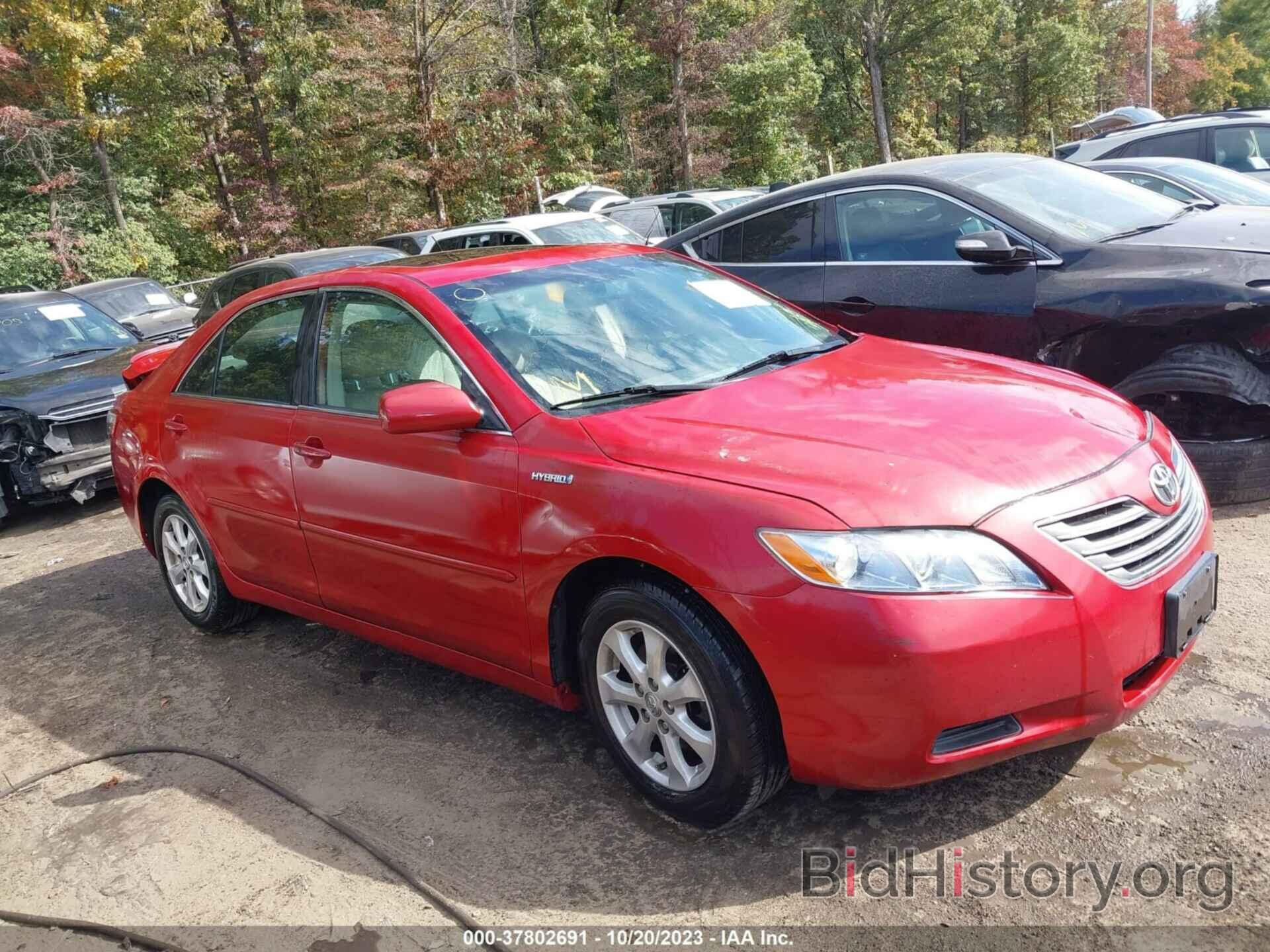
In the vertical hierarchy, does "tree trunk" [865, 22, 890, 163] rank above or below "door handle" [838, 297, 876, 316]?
above

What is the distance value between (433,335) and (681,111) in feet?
92.5

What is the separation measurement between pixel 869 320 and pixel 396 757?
3552 millimetres

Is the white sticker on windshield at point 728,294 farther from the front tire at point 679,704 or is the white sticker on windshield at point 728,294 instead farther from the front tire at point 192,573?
the front tire at point 192,573

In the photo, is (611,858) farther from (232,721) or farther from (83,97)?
(83,97)

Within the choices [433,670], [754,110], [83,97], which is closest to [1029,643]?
[433,670]

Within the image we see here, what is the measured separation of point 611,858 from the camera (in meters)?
2.93

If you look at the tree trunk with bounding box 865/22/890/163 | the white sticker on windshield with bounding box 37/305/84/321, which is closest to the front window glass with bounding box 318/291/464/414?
the white sticker on windshield with bounding box 37/305/84/321

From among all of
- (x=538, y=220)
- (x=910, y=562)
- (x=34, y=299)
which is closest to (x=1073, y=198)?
(x=910, y=562)

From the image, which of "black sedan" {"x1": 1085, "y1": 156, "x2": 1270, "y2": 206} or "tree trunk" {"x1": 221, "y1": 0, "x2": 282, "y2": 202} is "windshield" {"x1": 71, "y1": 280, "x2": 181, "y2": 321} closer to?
"tree trunk" {"x1": 221, "y1": 0, "x2": 282, "y2": 202}

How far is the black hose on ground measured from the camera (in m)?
2.80

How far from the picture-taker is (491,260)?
4051 mm

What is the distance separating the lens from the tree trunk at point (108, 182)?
25.9 meters

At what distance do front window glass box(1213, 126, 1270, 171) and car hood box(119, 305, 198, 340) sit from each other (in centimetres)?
1278

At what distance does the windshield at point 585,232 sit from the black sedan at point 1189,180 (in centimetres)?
476
